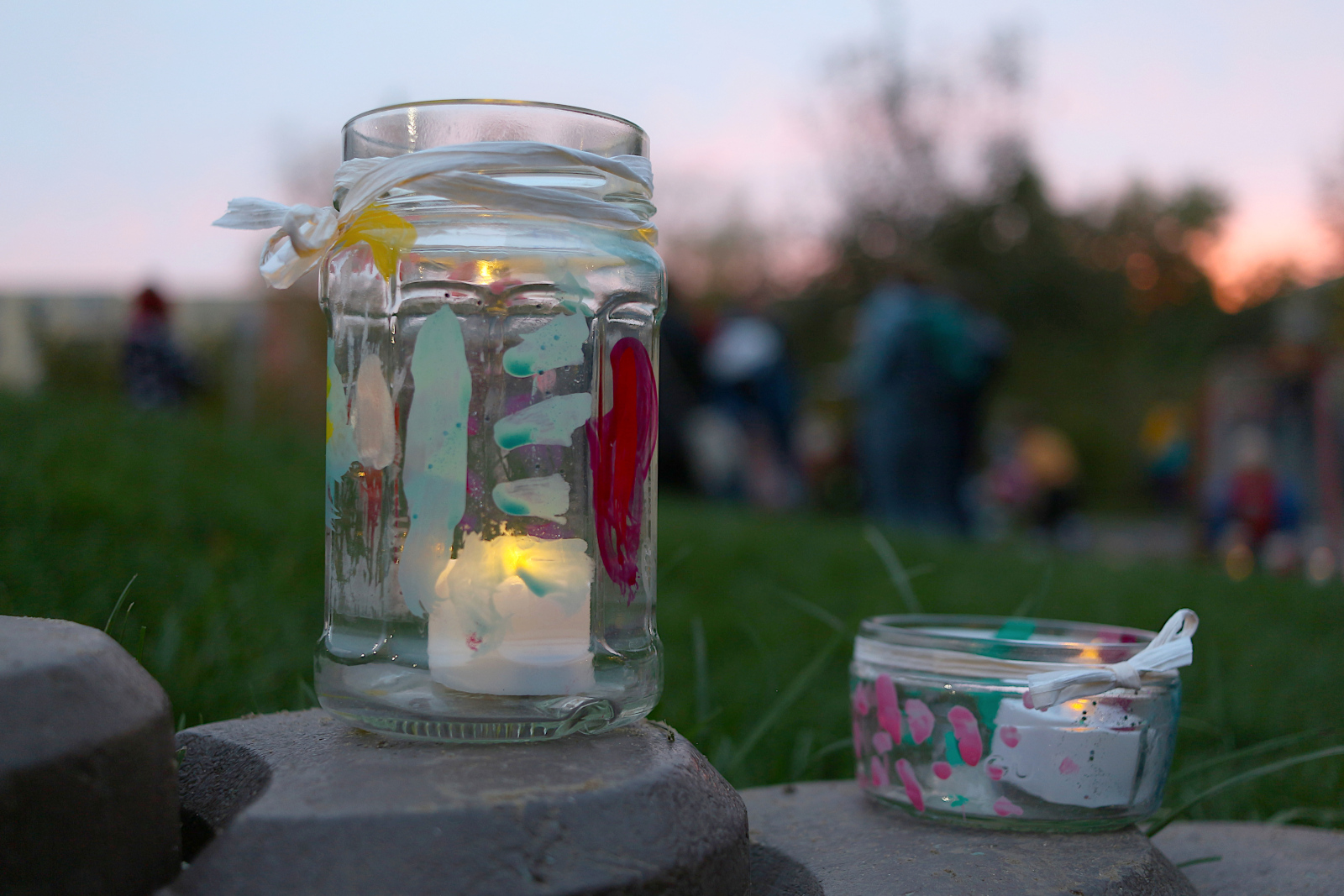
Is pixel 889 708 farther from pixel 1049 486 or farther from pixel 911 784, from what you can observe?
pixel 1049 486

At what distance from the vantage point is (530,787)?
0.79 meters

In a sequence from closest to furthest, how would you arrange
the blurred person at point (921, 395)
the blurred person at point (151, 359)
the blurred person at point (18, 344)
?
the blurred person at point (921, 395), the blurred person at point (151, 359), the blurred person at point (18, 344)

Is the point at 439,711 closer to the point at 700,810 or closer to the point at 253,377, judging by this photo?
the point at 700,810

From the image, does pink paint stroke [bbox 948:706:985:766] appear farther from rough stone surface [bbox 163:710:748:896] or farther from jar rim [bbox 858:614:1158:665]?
rough stone surface [bbox 163:710:748:896]

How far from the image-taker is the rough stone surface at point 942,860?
94 cm

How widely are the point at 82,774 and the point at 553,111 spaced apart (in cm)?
69

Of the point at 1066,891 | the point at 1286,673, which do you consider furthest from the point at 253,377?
the point at 1066,891

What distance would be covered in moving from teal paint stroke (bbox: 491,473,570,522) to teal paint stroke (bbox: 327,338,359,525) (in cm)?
16

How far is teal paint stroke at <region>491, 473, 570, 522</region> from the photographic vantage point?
935mm

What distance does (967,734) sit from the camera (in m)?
1.09

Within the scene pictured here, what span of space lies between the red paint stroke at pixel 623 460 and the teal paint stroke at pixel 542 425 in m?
0.02

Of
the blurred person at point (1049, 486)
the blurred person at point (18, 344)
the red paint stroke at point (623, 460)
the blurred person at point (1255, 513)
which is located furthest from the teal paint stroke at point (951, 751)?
the blurred person at point (18, 344)

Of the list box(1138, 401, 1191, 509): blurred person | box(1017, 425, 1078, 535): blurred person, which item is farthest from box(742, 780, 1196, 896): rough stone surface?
box(1138, 401, 1191, 509): blurred person

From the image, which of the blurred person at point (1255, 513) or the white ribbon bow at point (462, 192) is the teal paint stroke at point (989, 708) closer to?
the white ribbon bow at point (462, 192)
